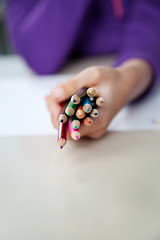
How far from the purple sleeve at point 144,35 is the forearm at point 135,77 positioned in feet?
0.05

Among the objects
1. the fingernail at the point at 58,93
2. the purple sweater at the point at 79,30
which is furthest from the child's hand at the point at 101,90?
the purple sweater at the point at 79,30

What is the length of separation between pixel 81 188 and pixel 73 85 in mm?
97

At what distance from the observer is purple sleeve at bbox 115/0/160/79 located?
367mm

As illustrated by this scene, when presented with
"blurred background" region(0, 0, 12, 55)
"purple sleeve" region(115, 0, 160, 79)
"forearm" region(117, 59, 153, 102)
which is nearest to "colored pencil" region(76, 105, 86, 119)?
"forearm" region(117, 59, 153, 102)

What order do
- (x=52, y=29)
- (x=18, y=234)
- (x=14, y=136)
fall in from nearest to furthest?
1. (x=18, y=234)
2. (x=14, y=136)
3. (x=52, y=29)

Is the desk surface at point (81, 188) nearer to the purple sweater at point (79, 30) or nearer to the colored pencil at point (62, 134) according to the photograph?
the colored pencil at point (62, 134)

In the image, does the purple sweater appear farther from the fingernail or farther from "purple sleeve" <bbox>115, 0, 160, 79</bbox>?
the fingernail

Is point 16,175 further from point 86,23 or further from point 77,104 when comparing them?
point 86,23

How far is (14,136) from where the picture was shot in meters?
0.28

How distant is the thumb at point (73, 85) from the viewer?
0.23m

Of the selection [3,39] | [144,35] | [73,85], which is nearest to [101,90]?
[73,85]

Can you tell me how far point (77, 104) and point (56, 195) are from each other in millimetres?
77

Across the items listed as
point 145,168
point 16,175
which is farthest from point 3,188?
point 145,168

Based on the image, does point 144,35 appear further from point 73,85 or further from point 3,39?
point 3,39
